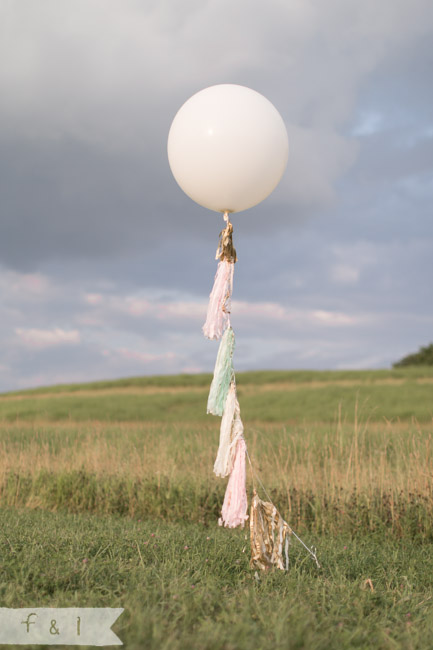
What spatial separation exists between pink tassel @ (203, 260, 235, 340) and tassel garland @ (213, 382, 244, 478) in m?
0.50

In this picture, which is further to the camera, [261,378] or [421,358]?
[421,358]

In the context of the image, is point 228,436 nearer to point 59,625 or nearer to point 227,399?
point 227,399

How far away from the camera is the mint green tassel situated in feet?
14.5

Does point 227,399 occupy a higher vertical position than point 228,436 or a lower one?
higher

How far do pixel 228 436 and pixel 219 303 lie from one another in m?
1.09

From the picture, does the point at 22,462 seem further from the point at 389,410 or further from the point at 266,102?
the point at 389,410

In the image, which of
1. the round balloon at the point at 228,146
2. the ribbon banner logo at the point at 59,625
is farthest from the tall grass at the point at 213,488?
the ribbon banner logo at the point at 59,625

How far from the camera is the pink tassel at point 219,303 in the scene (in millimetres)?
4484

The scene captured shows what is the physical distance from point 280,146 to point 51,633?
3.82m

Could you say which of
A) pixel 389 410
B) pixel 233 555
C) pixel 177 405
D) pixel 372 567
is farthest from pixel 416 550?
pixel 177 405

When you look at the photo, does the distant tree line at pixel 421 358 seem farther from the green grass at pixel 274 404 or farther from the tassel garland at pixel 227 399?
the tassel garland at pixel 227 399

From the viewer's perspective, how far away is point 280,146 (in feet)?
15.0

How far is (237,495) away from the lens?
14.4 feet

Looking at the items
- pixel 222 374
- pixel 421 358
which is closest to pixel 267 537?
pixel 222 374
